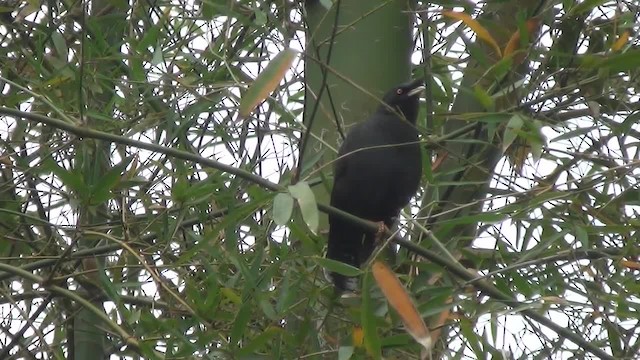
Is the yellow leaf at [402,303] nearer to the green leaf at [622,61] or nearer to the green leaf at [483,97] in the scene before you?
the green leaf at [483,97]

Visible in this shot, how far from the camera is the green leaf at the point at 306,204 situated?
8.26 ft

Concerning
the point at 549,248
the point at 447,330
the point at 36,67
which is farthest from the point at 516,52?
the point at 36,67

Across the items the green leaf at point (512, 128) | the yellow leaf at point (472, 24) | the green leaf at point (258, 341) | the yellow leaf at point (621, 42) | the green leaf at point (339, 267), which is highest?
the yellow leaf at point (472, 24)

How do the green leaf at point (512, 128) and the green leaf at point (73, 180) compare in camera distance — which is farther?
the green leaf at point (73, 180)

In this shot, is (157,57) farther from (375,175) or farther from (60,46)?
(375,175)

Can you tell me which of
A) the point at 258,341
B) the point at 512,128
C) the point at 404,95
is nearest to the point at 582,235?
the point at 512,128

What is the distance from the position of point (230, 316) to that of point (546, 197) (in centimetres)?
83

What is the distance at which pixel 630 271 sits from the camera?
132 inches

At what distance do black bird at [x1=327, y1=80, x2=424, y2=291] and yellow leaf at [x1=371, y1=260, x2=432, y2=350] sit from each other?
0.81 m

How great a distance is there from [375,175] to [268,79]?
123cm

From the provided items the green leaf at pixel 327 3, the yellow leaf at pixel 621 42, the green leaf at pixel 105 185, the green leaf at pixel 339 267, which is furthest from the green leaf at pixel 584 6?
the green leaf at pixel 105 185

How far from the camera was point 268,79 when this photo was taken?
267cm

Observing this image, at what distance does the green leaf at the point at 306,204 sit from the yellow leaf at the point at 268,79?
223 millimetres

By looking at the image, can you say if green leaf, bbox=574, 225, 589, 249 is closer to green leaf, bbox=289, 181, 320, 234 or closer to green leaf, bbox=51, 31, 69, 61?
green leaf, bbox=289, 181, 320, 234
